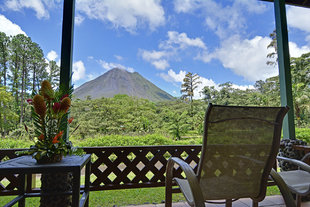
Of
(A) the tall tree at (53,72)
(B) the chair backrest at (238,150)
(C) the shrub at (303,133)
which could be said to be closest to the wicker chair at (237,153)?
(B) the chair backrest at (238,150)

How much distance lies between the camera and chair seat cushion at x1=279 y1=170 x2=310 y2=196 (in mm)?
1361

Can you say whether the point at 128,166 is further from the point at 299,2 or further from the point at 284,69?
the point at 299,2

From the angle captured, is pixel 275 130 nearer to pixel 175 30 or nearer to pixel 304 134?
pixel 304 134

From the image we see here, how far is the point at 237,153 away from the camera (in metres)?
1.08

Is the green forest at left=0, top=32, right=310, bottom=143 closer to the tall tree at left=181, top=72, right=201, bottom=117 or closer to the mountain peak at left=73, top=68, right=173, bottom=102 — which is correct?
the tall tree at left=181, top=72, right=201, bottom=117

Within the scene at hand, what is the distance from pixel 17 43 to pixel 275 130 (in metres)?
3.38

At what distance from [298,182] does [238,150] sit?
2.81ft

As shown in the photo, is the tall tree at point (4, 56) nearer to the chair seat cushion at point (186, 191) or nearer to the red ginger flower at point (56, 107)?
the red ginger flower at point (56, 107)

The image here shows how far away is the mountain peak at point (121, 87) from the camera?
4.30 metres

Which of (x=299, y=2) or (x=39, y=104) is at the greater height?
(x=299, y=2)

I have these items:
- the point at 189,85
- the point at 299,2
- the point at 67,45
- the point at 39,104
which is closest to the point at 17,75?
the point at 67,45

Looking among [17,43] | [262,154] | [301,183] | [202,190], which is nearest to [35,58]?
[17,43]

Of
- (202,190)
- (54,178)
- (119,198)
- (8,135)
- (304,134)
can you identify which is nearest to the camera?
(202,190)

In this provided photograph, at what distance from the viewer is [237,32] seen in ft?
14.6
